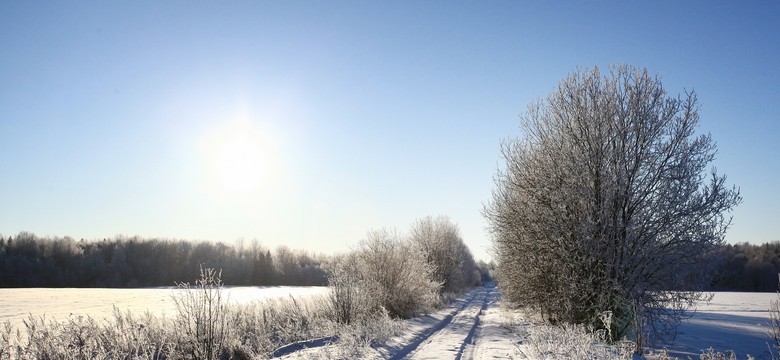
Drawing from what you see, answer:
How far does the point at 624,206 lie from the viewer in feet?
45.4

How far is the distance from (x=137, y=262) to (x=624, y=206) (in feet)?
242

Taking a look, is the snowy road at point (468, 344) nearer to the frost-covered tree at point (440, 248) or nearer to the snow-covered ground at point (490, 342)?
the snow-covered ground at point (490, 342)

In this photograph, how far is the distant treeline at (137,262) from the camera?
5869cm

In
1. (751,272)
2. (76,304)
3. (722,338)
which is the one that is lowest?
(722,338)

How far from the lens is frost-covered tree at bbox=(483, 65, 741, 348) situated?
43.8 ft

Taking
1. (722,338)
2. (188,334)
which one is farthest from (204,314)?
(722,338)

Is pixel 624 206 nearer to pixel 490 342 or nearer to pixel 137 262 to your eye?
pixel 490 342

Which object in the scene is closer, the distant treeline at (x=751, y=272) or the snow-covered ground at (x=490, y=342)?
the snow-covered ground at (x=490, y=342)

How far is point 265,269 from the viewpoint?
84.2 m

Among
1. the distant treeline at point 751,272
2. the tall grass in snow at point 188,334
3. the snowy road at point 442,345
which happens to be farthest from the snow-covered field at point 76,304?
the distant treeline at point 751,272

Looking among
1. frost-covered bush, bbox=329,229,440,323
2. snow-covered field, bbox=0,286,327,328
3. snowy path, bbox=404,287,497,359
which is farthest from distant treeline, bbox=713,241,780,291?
snow-covered field, bbox=0,286,327,328

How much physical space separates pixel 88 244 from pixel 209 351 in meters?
73.8

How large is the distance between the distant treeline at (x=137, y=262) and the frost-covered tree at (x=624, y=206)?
3734cm

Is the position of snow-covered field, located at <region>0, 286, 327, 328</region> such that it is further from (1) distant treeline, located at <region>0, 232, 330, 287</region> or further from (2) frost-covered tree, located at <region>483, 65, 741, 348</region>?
(1) distant treeline, located at <region>0, 232, 330, 287</region>
